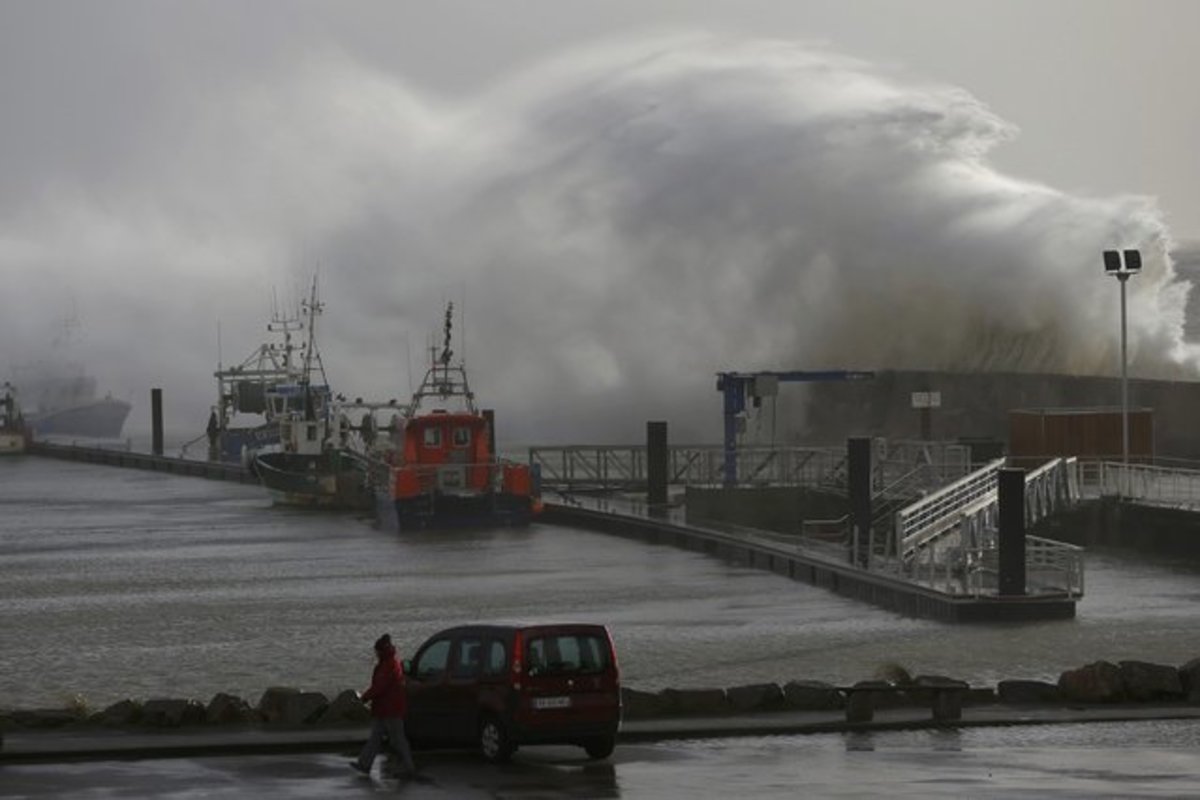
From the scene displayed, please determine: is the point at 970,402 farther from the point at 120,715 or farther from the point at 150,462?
the point at 120,715

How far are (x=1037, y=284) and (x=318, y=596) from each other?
145 feet

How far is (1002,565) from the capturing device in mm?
40594

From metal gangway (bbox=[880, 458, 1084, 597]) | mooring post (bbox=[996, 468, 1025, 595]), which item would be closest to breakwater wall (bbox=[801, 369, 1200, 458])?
metal gangway (bbox=[880, 458, 1084, 597])

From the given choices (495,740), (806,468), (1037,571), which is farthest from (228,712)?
(806,468)

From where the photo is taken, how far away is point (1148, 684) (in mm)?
26656

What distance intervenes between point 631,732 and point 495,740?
6.69 ft

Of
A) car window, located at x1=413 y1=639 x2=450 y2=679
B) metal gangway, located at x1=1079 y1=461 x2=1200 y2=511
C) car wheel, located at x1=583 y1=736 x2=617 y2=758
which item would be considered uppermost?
metal gangway, located at x1=1079 y1=461 x2=1200 y2=511

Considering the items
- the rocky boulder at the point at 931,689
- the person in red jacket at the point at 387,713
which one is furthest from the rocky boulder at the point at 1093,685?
the person in red jacket at the point at 387,713

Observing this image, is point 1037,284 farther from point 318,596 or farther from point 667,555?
point 318,596

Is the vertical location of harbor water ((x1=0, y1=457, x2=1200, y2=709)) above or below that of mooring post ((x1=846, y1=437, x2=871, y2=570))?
below

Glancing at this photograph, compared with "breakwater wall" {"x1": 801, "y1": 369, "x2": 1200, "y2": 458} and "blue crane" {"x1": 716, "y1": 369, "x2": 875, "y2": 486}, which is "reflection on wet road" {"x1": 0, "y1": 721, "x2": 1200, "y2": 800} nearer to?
"breakwater wall" {"x1": 801, "y1": 369, "x2": 1200, "y2": 458}

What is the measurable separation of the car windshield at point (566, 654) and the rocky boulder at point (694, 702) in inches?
123

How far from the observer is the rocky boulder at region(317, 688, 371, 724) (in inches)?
1004

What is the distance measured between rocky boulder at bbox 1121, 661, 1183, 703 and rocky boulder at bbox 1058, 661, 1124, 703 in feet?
0.40
